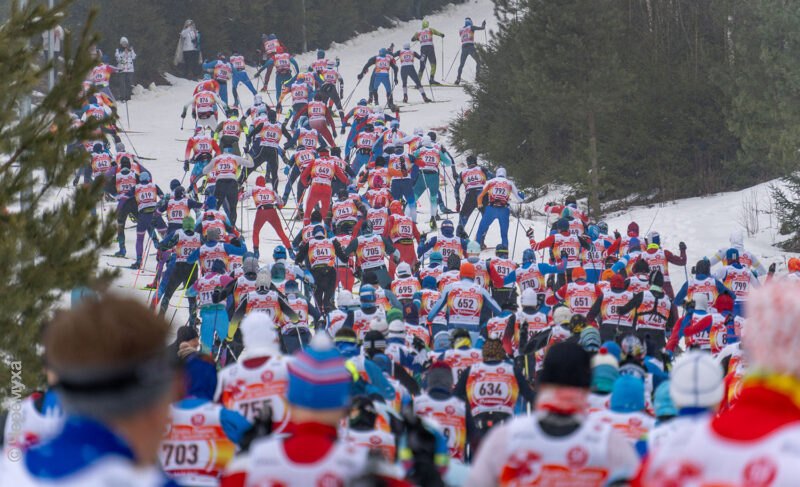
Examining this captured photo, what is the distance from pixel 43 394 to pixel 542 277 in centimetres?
1185

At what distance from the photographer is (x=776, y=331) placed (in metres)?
3.15

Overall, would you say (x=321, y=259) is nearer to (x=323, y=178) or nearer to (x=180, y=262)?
(x=180, y=262)

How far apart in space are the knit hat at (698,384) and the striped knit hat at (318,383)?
1.34m

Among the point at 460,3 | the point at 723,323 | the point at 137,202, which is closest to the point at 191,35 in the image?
the point at 460,3

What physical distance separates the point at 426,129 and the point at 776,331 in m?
33.3

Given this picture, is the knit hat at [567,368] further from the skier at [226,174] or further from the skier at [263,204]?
the skier at [226,174]

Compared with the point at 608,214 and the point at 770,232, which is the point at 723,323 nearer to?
the point at 770,232

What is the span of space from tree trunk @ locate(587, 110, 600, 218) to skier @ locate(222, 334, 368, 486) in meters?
24.5

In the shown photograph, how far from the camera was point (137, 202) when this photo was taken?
21.8 meters

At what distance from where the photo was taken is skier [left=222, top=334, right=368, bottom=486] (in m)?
3.63

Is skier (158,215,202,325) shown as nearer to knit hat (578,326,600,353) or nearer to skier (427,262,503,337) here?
Result: skier (427,262,503,337)

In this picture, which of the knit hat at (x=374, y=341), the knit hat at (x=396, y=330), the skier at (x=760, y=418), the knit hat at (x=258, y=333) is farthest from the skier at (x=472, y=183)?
the skier at (x=760, y=418)

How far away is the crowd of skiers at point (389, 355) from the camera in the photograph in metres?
2.75

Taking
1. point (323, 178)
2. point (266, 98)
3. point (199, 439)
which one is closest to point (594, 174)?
point (323, 178)
